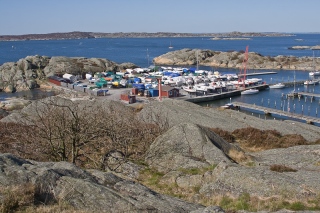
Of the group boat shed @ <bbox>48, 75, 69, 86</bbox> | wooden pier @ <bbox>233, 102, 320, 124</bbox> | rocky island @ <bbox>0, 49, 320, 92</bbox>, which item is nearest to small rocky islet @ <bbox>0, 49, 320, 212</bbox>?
wooden pier @ <bbox>233, 102, 320, 124</bbox>

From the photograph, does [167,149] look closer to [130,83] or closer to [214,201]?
[214,201]

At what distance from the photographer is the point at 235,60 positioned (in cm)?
11081

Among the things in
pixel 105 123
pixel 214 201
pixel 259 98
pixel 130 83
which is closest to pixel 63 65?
pixel 130 83

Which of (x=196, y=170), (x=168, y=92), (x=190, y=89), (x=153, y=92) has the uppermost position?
(x=196, y=170)

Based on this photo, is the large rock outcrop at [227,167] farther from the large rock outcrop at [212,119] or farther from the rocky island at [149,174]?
the large rock outcrop at [212,119]

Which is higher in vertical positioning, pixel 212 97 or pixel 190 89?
pixel 190 89

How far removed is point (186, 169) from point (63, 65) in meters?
79.6

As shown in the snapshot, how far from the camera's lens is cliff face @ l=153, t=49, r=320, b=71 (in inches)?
4134

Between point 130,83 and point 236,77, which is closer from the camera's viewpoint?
point 130,83

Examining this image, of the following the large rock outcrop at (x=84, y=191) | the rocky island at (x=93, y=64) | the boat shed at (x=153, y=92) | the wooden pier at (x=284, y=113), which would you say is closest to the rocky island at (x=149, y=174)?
the large rock outcrop at (x=84, y=191)

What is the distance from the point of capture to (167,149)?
51.6ft

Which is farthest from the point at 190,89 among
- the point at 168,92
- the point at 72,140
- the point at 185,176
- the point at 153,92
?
the point at 185,176

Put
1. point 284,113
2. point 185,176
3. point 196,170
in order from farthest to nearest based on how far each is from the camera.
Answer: point 284,113 → point 196,170 → point 185,176

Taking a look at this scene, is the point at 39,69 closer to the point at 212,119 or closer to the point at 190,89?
the point at 190,89
